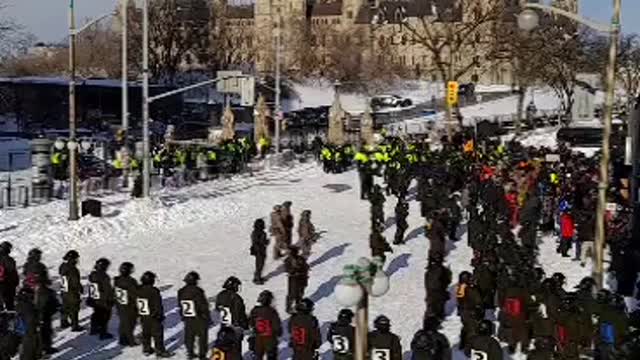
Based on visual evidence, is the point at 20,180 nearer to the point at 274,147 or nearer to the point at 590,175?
the point at 274,147

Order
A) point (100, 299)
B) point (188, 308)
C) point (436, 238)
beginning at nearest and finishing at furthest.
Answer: point (188, 308), point (100, 299), point (436, 238)

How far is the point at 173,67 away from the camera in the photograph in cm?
9638

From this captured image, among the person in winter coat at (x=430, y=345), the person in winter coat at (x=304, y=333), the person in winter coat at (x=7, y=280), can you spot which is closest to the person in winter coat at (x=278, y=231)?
the person in winter coat at (x=7, y=280)

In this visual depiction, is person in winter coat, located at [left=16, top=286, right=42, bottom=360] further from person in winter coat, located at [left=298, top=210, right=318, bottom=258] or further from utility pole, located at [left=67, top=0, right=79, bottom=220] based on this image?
utility pole, located at [left=67, top=0, right=79, bottom=220]

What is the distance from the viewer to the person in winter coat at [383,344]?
1291 centimetres

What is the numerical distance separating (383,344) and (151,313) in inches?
187

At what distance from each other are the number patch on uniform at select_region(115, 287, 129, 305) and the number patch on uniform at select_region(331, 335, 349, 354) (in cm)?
437

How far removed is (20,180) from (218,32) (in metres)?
80.5

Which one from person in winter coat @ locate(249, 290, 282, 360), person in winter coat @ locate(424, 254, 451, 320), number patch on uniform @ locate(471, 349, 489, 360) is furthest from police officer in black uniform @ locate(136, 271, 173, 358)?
number patch on uniform @ locate(471, 349, 489, 360)

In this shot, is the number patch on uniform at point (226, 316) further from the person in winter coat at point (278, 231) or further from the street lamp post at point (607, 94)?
the person in winter coat at point (278, 231)

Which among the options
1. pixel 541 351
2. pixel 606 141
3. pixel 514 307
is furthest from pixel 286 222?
pixel 541 351

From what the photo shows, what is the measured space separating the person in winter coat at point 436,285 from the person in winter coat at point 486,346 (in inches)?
178

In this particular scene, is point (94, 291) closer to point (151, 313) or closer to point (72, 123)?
point (151, 313)

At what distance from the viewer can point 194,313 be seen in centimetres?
1561
